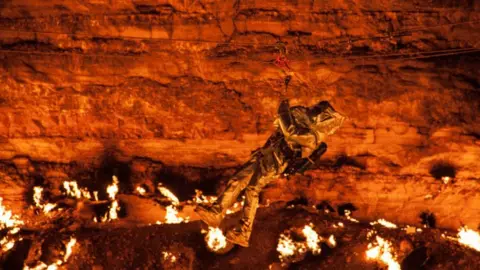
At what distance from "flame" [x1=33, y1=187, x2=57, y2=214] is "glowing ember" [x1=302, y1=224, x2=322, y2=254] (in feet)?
12.1

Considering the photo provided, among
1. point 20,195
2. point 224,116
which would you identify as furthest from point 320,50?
point 20,195

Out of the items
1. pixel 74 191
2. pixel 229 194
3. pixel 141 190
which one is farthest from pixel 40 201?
pixel 229 194

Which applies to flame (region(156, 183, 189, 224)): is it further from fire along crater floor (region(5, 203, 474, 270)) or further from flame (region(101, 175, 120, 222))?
flame (region(101, 175, 120, 222))

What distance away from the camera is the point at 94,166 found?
6.97 metres

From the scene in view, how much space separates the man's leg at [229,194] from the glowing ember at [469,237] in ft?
11.2

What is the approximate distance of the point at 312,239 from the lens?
634 cm

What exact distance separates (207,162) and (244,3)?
239 centimetres

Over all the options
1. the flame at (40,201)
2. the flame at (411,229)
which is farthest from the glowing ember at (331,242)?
the flame at (40,201)

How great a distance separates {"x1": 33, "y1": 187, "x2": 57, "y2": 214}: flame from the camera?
6797 mm

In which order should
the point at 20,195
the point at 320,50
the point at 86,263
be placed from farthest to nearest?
the point at 20,195 → the point at 320,50 → the point at 86,263

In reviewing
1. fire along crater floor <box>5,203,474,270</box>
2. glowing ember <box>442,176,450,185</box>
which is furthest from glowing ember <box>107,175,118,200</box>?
glowing ember <box>442,176,450,185</box>

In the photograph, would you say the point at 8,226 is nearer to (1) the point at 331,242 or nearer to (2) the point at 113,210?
(2) the point at 113,210

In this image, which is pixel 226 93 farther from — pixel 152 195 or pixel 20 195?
pixel 20 195

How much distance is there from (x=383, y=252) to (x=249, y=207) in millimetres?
2182
